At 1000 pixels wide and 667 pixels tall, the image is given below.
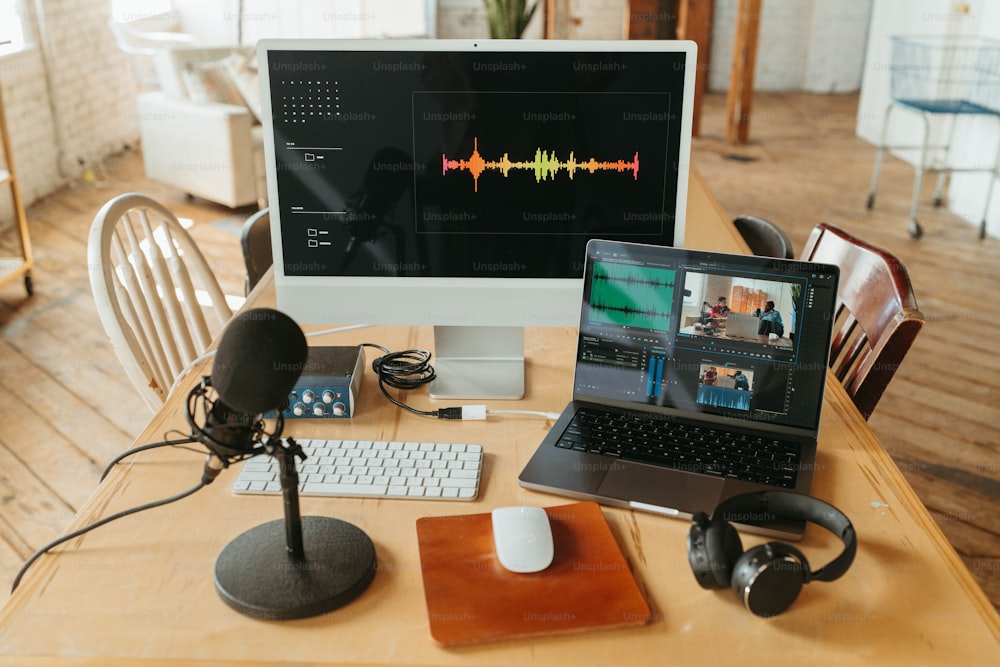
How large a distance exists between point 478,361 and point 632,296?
0.93 feet

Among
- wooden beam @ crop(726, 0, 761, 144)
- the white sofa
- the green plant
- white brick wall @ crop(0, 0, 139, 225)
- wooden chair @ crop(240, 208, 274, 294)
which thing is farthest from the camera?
wooden beam @ crop(726, 0, 761, 144)

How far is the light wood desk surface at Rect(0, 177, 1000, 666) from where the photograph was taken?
0.90 m

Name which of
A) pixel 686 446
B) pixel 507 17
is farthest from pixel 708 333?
pixel 507 17

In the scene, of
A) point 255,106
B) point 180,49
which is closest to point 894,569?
point 255,106

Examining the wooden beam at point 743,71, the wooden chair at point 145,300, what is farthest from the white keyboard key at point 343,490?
the wooden beam at point 743,71

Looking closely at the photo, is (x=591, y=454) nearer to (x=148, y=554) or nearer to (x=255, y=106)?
(x=148, y=554)

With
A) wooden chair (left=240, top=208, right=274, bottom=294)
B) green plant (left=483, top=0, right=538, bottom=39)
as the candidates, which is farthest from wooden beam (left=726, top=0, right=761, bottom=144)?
wooden chair (left=240, top=208, right=274, bottom=294)

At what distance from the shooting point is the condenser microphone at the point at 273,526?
870mm

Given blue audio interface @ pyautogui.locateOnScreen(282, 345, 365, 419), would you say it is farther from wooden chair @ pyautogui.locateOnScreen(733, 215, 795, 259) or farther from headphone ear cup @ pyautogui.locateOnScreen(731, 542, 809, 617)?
wooden chair @ pyautogui.locateOnScreen(733, 215, 795, 259)

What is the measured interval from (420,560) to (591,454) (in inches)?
11.8

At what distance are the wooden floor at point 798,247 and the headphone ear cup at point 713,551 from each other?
1489 mm

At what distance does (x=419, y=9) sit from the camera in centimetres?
756

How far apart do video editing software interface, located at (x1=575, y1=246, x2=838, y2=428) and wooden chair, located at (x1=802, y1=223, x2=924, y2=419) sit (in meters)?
0.21

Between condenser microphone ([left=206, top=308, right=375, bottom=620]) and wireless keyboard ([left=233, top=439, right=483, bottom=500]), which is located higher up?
condenser microphone ([left=206, top=308, right=375, bottom=620])
